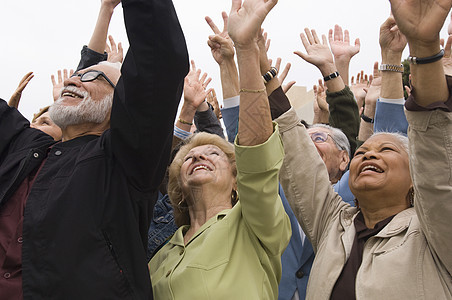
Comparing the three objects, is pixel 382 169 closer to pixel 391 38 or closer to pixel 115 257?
pixel 391 38

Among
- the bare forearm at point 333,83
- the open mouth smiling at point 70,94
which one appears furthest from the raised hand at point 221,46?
the open mouth smiling at point 70,94

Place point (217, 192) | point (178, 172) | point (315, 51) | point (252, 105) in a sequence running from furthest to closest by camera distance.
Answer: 1. point (315, 51)
2. point (178, 172)
3. point (217, 192)
4. point (252, 105)

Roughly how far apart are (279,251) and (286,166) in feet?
1.68

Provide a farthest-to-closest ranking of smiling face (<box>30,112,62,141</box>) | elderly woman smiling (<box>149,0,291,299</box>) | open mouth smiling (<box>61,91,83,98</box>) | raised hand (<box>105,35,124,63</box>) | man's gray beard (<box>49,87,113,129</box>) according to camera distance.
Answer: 1. raised hand (<box>105,35,124,63</box>)
2. smiling face (<box>30,112,62,141</box>)
3. open mouth smiling (<box>61,91,83,98</box>)
4. man's gray beard (<box>49,87,113,129</box>)
5. elderly woman smiling (<box>149,0,291,299</box>)

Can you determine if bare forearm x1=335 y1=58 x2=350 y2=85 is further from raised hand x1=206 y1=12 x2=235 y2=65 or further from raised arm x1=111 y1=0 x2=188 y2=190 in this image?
raised arm x1=111 y1=0 x2=188 y2=190

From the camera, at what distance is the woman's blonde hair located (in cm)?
301

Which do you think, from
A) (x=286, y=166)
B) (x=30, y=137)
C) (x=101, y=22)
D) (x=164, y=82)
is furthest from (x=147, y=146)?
(x=101, y=22)

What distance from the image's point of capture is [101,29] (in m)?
3.43

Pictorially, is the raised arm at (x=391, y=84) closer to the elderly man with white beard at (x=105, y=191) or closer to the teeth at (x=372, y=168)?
the teeth at (x=372, y=168)

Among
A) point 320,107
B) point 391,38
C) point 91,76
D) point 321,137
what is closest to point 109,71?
point 91,76

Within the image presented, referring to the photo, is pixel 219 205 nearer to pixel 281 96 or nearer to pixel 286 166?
pixel 286 166

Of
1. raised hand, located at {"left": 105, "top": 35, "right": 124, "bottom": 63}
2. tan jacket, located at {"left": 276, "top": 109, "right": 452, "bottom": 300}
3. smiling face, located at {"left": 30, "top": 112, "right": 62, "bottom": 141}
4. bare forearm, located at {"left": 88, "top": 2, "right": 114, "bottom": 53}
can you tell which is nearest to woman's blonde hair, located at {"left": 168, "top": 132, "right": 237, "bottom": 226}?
tan jacket, located at {"left": 276, "top": 109, "right": 452, "bottom": 300}

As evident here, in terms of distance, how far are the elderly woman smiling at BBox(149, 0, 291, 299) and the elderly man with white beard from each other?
25cm

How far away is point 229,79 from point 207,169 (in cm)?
69
